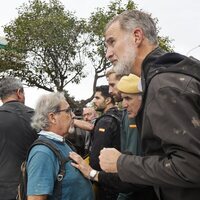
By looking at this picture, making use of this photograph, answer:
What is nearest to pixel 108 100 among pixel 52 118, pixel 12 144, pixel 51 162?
pixel 12 144

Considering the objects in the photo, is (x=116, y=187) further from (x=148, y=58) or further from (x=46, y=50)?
(x=46, y=50)

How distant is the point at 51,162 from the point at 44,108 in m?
0.70

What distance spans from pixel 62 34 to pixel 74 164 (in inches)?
1062

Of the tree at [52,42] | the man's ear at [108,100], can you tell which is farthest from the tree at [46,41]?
the man's ear at [108,100]

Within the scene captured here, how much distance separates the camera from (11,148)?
172 inches

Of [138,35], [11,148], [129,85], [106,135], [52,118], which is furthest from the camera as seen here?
[11,148]

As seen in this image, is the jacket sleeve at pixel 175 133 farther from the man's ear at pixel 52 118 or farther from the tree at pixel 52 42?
the tree at pixel 52 42

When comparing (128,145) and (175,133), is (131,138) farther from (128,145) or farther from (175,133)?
(175,133)

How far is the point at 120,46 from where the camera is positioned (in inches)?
91.3

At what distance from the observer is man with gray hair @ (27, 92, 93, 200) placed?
9.76 ft

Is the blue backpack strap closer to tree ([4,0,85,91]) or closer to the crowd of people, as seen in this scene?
the crowd of people

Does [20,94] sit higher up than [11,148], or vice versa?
[20,94]

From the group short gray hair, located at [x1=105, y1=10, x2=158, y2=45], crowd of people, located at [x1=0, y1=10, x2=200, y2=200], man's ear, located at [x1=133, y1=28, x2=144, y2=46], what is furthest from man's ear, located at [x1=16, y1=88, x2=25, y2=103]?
man's ear, located at [x1=133, y1=28, x2=144, y2=46]

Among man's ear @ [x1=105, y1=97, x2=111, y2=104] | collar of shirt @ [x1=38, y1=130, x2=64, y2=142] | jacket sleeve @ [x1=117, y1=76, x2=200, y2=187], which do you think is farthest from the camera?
man's ear @ [x1=105, y1=97, x2=111, y2=104]
